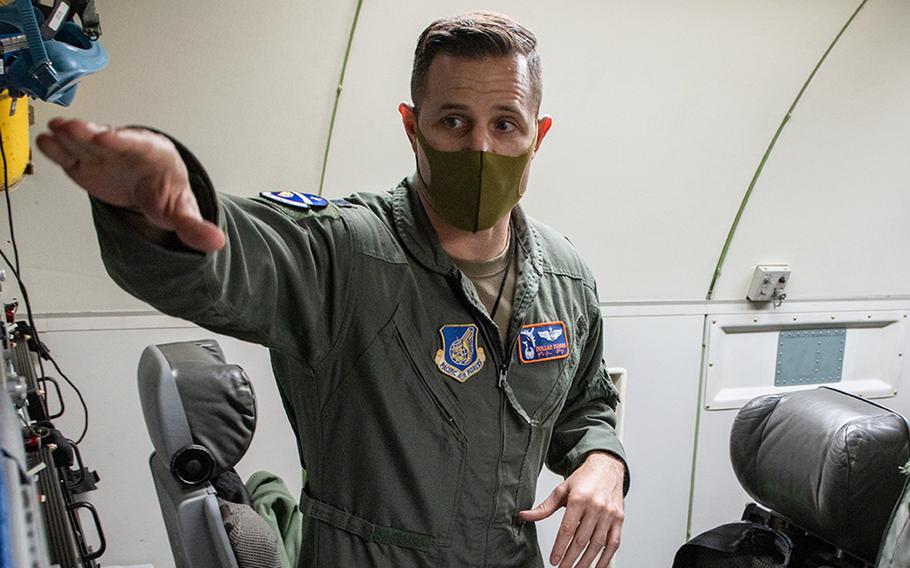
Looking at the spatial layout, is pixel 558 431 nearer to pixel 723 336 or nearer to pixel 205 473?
pixel 205 473

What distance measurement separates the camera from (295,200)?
139 cm

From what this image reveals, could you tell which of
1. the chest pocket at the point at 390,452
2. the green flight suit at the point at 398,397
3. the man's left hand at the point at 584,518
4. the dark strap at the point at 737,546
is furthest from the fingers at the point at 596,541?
the dark strap at the point at 737,546

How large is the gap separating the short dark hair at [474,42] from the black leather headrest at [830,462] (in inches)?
57.0

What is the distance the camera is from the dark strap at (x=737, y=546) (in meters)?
2.56

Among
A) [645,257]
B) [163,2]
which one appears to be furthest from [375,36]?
[645,257]

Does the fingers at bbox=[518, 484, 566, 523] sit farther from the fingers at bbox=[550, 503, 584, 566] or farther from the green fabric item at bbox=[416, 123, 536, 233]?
the green fabric item at bbox=[416, 123, 536, 233]

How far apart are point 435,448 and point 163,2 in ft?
6.18

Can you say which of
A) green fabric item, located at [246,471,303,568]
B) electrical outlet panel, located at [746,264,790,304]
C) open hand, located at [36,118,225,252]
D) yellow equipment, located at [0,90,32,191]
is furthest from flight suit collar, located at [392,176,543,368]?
electrical outlet panel, located at [746,264,790,304]

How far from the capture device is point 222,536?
1525 millimetres

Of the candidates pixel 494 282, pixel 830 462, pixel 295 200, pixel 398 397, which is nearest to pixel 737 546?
pixel 830 462

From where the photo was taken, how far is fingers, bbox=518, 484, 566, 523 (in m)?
1.53

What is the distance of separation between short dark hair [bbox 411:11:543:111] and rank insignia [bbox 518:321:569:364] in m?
0.47

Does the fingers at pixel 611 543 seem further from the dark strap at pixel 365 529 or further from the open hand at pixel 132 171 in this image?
the open hand at pixel 132 171

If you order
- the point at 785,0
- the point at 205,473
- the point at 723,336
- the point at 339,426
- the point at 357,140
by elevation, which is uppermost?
the point at 785,0
